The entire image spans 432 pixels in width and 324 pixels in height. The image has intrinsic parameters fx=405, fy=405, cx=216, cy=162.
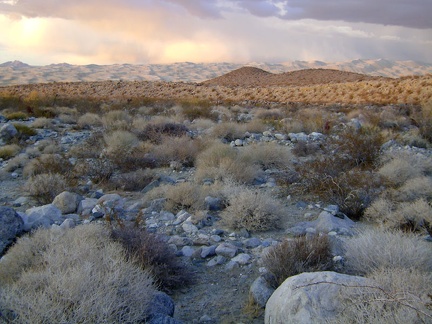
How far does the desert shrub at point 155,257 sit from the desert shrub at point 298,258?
0.93m

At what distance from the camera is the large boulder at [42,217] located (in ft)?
17.8

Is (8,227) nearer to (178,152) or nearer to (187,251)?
(187,251)

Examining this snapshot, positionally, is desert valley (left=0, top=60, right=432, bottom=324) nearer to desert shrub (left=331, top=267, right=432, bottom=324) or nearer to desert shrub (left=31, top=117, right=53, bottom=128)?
desert shrub (left=331, top=267, right=432, bottom=324)

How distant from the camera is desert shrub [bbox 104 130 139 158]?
10.5m

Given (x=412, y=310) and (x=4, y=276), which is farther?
(x=4, y=276)

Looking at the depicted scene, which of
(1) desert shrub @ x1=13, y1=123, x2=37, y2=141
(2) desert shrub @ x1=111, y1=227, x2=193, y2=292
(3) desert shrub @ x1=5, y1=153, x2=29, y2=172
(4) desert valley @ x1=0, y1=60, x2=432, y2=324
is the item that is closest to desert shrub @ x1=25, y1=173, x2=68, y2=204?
(4) desert valley @ x1=0, y1=60, x2=432, y2=324

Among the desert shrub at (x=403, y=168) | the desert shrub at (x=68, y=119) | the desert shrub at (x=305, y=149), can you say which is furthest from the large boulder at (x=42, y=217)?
the desert shrub at (x=68, y=119)

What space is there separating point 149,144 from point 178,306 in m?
8.01

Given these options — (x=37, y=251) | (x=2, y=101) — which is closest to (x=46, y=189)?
(x=37, y=251)

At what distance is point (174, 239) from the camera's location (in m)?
5.35

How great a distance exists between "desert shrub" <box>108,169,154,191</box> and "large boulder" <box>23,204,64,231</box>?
79.9 inches

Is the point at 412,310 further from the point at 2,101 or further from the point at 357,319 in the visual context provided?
the point at 2,101

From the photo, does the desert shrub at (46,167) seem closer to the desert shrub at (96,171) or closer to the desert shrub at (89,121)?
the desert shrub at (96,171)


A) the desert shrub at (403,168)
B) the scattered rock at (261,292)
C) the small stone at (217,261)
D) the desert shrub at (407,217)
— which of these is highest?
the desert shrub at (403,168)
